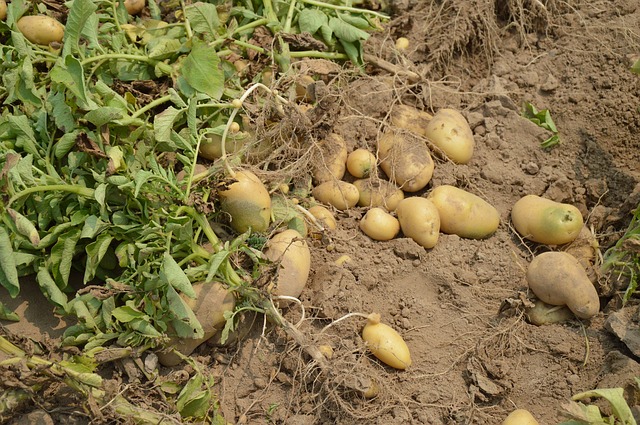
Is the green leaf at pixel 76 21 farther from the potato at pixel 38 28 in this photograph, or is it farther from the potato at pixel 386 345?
the potato at pixel 386 345

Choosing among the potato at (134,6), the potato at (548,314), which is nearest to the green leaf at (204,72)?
the potato at (134,6)

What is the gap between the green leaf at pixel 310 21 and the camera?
310cm

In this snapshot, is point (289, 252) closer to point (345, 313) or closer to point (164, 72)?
point (345, 313)

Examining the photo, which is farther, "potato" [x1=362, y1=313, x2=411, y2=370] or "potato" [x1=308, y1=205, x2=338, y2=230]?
"potato" [x1=308, y1=205, x2=338, y2=230]

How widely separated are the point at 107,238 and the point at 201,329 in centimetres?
47

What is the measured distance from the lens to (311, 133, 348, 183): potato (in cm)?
285

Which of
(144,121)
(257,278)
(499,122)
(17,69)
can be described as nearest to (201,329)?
(257,278)

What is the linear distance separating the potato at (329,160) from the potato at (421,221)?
0.35 meters

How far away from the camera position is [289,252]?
2475 millimetres

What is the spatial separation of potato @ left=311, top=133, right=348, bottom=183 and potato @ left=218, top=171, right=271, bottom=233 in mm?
374

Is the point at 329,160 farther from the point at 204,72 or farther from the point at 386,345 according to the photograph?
the point at 386,345

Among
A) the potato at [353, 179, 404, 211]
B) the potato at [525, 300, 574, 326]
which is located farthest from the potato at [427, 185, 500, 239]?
the potato at [525, 300, 574, 326]

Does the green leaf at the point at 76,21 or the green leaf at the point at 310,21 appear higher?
the green leaf at the point at 76,21

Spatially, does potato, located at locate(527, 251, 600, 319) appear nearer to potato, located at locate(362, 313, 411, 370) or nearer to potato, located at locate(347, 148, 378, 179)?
potato, located at locate(362, 313, 411, 370)
